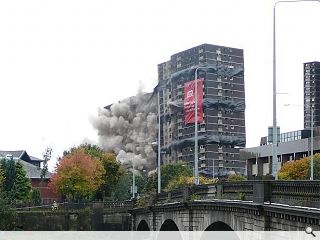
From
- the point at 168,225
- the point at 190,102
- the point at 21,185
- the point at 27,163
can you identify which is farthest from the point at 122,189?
the point at 168,225

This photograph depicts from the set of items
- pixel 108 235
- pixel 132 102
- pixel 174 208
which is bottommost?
pixel 108 235

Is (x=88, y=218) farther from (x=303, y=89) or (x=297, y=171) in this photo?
(x=303, y=89)

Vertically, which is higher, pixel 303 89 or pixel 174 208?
pixel 303 89

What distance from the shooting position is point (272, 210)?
21484 millimetres

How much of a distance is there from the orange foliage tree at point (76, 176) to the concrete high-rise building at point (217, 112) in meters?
38.3

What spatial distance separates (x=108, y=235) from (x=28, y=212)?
38.0 ft

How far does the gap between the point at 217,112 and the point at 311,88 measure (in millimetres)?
30380

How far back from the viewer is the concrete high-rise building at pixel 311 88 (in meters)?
156

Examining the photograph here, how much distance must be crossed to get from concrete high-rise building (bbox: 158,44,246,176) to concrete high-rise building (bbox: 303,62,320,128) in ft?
67.9

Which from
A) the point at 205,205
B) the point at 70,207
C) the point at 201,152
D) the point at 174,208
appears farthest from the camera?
the point at 201,152

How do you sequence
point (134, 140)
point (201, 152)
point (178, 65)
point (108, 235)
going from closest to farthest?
point (108, 235) < point (201, 152) < point (178, 65) < point (134, 140)

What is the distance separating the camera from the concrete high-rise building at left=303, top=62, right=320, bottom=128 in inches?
6142

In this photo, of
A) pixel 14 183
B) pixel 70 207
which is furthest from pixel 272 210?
pixel 14 183

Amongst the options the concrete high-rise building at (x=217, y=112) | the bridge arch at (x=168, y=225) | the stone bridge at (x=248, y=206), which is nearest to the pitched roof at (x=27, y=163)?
the concrete high-rise building at (x=217, y=112)
